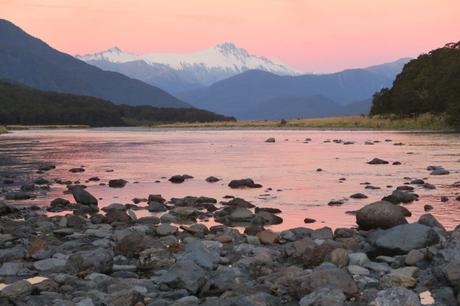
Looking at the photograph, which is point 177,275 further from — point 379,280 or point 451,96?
point 451,96

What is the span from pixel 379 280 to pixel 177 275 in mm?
4572

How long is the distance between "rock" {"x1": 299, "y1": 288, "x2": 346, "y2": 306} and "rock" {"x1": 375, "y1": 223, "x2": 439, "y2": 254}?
4924 millimetres

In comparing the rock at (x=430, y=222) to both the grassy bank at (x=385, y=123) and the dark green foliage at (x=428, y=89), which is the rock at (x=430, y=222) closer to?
the dark green foliage at (x=428, y=89)

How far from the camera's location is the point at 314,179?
3728cm

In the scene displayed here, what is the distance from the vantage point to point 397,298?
36.4ft

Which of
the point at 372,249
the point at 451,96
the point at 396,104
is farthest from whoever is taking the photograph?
the point at 396,104

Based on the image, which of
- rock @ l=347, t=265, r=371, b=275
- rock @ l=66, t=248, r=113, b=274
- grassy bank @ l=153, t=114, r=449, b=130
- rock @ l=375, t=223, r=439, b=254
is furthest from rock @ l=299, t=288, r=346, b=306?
grassy bank @ l=153, t=114, r=449, b=130

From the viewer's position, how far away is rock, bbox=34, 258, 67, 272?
15.0 meters

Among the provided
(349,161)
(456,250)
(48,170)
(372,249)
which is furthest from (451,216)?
(48,170)

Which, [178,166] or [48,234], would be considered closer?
[48,234]

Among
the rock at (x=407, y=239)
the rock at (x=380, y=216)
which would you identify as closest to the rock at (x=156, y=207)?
the rock at (x=380, y=216)

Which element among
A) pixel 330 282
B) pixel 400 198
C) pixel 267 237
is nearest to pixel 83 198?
pixel 267 237

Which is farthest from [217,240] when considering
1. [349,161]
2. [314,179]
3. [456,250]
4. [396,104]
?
[396,104]

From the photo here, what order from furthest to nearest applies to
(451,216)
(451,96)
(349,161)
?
(451,96)
(349,161)
(451,216)
